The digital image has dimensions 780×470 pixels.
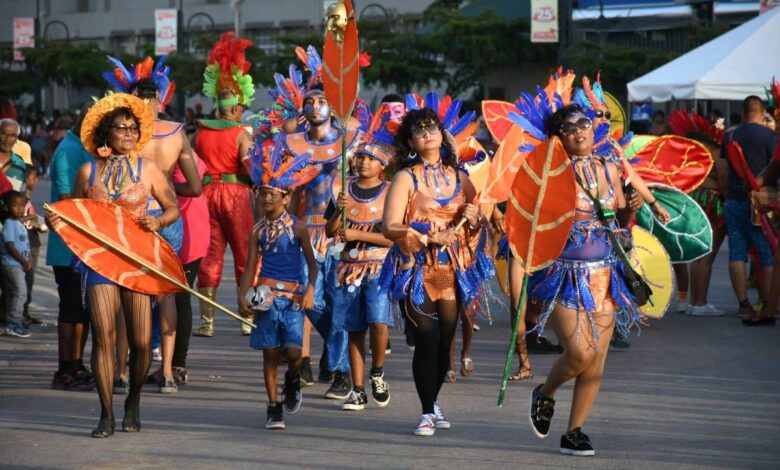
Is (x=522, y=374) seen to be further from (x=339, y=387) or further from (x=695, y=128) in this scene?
(x=695, y=128)

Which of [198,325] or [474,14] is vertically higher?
[474,14]

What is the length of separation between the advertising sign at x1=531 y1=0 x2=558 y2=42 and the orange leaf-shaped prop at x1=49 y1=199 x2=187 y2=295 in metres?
20.7

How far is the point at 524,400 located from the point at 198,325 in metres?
4.62

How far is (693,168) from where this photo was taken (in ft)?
41.2

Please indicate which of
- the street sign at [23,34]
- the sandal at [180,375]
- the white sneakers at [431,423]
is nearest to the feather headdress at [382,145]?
the white sneakers at [431,423]

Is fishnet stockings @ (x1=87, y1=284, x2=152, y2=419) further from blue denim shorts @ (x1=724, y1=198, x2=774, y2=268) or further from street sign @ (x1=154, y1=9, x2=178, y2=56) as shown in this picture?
street sign @ (x1=154, y1=9, x2=178, y2=56)

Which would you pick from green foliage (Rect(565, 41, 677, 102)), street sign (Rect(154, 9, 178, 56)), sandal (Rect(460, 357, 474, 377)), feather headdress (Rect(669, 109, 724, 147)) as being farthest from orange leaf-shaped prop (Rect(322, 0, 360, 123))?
street sign (Rect(154, 9, 178, 56))

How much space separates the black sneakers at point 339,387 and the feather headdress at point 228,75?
11.2ft

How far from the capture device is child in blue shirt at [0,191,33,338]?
11727 mm

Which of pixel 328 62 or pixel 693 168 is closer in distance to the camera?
pixel 328 62

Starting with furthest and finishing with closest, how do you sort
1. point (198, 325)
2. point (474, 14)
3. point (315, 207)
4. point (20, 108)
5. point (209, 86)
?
point (20, 108)
point (474, 14)
point (198, 325)
point (209, 86)
point (315, 207)

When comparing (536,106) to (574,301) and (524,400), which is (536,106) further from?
(524,400)

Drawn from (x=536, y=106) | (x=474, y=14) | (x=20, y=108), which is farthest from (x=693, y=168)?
(x=20, y=108)

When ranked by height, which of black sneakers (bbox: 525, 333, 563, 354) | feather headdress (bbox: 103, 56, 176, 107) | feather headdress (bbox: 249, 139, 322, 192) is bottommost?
black sneakers (bbox: 525, 333, 563, 354)
